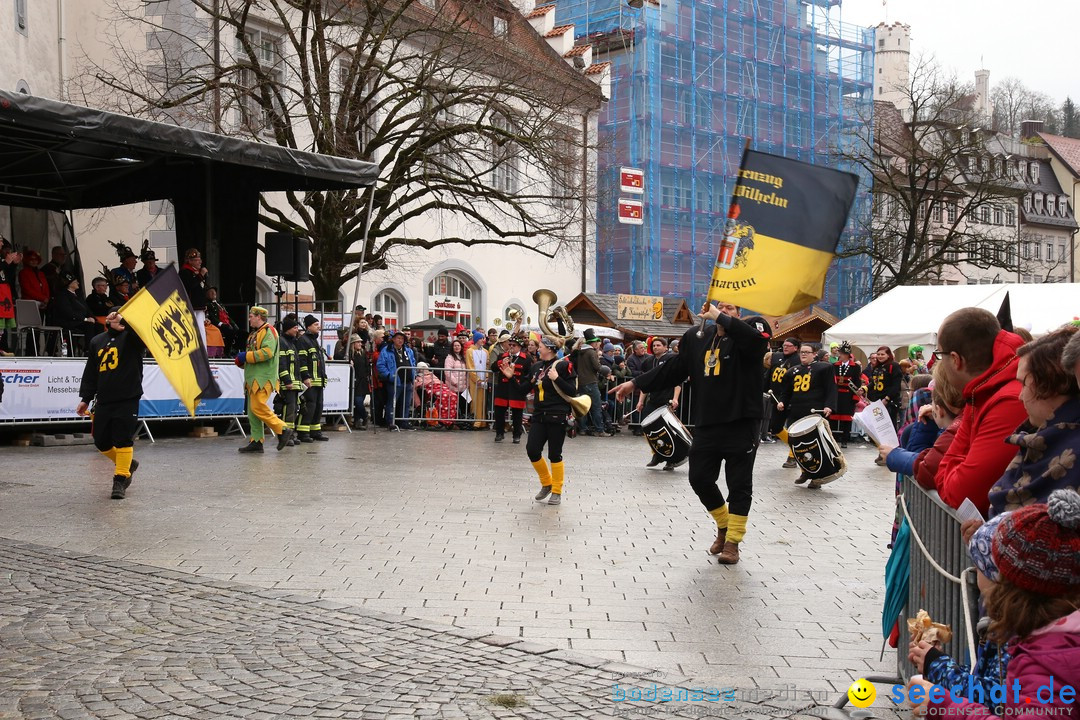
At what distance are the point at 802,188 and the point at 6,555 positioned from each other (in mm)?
5810

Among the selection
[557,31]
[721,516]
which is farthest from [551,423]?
[557,31]

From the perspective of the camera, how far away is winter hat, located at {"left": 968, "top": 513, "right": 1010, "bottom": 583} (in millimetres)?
3170

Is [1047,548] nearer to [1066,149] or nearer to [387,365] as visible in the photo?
[387,365]

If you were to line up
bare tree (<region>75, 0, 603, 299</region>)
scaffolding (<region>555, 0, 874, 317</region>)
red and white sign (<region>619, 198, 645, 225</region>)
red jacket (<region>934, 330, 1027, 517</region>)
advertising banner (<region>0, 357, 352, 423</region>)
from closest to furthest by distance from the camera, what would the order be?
1. red jacket (<region>934, 330, 1027, 517</region>)
2. advertising banner (<region>0, 357, 352, 423</region>)
3. bare tree (<region>75, 0, 603, 299</region>)
4. red and white sign (<region>619, 198, 645, 225</region>)
5. scaffolding (<region>555, 0, 874, 317</region>)

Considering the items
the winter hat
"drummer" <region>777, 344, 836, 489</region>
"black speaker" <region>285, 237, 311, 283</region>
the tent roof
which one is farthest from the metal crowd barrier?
"black speaker" <region>285, 237, 311, 283</region>

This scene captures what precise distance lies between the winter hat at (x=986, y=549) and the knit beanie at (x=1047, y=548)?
10 cm

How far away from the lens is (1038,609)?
117 inches

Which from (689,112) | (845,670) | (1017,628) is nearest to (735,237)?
(845,670)

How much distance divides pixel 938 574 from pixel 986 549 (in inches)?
54.1

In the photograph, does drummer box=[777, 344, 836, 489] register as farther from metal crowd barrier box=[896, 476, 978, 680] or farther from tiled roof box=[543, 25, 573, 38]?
tiled roof box=[543, 25, 573, 38]

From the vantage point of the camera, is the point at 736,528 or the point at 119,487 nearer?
the point at 736,528

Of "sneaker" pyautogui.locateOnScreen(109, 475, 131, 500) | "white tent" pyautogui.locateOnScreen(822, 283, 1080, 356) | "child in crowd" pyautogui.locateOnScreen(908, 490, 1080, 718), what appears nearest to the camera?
"child in crowd" pyautogui.locateOnScreen(908, 490, 1080, 718)

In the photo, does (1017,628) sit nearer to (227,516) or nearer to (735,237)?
(735,237)

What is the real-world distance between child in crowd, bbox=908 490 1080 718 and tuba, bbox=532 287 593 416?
29.0ft
